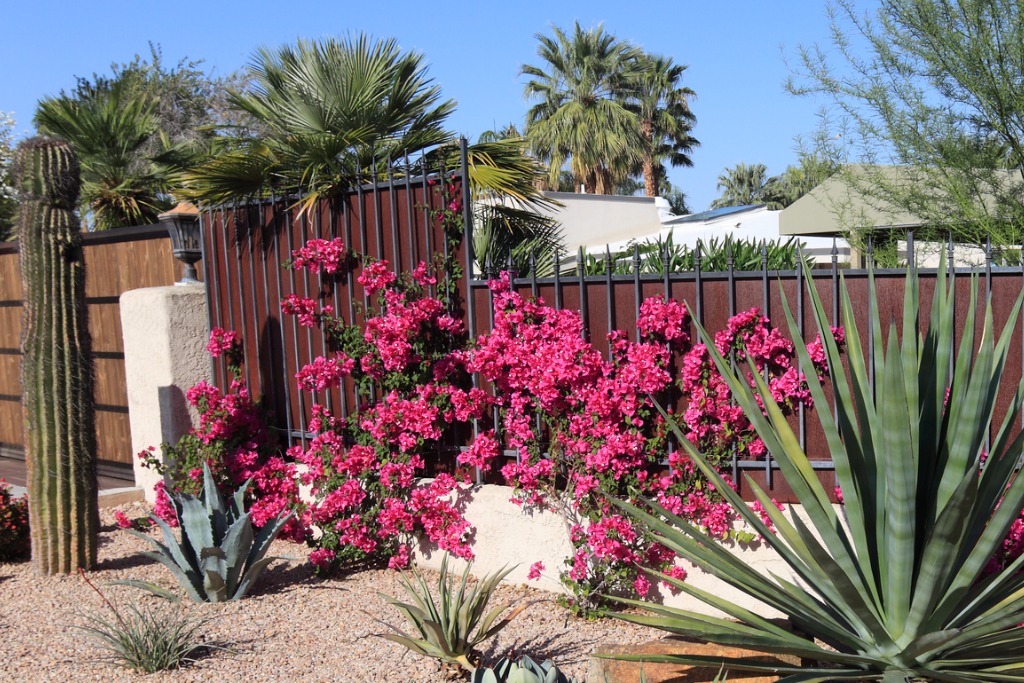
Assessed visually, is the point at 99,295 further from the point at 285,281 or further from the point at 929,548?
the point at 929,548

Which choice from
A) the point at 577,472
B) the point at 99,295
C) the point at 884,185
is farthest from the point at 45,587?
the point at 884,185

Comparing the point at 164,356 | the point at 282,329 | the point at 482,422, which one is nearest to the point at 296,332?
the point at 282,329

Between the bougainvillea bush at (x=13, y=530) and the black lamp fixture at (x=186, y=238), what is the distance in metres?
2.15

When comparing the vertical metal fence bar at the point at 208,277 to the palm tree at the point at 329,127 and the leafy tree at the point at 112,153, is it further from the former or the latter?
the leafy tree at the point at 112,153

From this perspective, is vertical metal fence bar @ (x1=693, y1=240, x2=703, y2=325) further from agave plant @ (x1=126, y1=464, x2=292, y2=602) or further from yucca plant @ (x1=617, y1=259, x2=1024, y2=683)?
agave plant @ (x1=126, y1=464, x2=292, y2=602)

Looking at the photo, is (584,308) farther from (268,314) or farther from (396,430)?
(268,314)

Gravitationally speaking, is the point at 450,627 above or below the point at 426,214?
below

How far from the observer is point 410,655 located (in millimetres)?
4363

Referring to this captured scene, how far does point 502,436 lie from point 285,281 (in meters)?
2.24

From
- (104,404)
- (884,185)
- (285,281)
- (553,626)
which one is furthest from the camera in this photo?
(104,404)

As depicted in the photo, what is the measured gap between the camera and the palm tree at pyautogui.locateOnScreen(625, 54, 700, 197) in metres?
27.2

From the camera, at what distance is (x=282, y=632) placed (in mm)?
4797

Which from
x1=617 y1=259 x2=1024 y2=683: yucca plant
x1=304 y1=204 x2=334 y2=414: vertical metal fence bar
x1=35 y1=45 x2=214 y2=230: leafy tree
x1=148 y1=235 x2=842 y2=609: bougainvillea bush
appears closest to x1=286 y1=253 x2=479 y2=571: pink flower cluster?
x1=148 y1=235 x2=842 y2=609: bougainvillea bush

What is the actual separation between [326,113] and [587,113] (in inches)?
762
